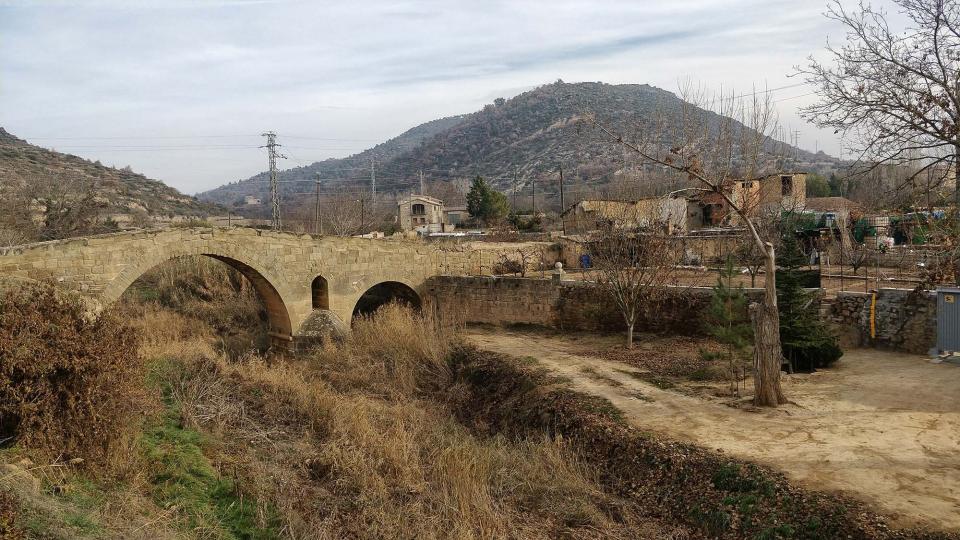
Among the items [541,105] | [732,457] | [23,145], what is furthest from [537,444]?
[541,105]

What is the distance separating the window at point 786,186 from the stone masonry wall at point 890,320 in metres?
6.96

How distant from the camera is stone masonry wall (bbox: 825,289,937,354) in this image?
1250cm

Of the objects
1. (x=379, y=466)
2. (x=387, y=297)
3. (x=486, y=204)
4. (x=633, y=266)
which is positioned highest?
(x=486, y=204)

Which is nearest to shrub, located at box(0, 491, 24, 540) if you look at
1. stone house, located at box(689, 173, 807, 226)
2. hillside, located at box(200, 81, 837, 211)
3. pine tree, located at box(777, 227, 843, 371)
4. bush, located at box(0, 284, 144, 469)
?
bush, located at box(0, 284, 144, 469)

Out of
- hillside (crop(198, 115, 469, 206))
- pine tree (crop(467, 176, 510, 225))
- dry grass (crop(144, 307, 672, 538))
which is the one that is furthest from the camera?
hillside (crop(198, 115, 469, 206))

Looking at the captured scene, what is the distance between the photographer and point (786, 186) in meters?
21.3

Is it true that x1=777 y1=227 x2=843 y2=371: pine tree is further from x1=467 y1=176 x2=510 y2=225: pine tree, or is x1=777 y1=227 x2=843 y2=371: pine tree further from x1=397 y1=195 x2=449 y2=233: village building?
x1=397 y1=195 x2=449 y2=233: village building

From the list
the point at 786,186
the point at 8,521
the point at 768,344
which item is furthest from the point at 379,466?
the point at 786,186

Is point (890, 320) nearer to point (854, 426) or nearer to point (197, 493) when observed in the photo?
point (854, 426)

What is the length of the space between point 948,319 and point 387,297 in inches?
641

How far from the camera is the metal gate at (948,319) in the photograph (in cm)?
1151

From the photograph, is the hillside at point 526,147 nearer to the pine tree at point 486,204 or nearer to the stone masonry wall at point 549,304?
the pine tree at point 486,204

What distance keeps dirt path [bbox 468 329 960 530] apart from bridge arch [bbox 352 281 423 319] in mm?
9378

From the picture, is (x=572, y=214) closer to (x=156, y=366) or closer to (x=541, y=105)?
(x=156, y=366)
